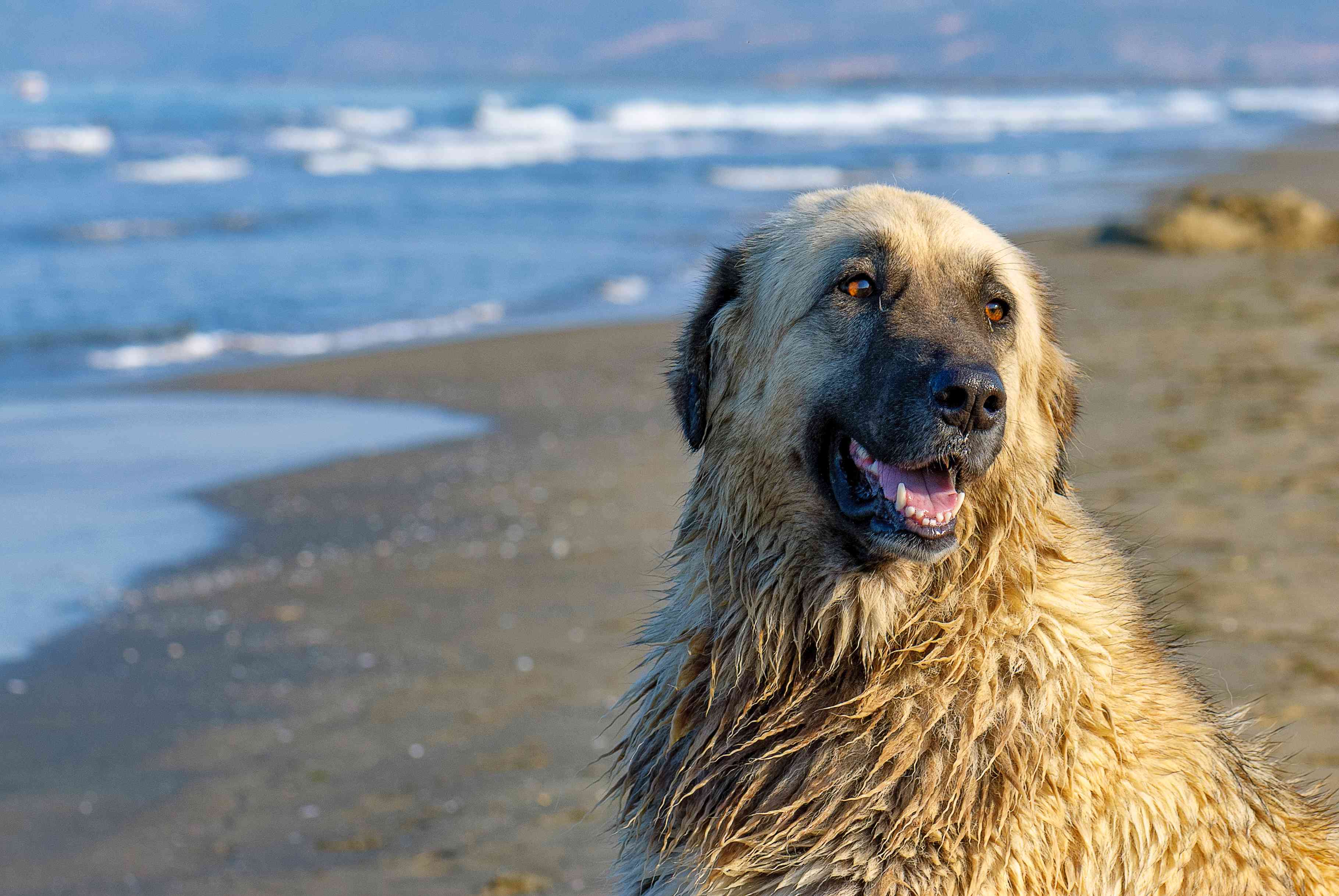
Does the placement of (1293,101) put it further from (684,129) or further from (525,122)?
(525,122)

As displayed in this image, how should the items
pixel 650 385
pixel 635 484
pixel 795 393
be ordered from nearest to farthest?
pixel 795 393, pixel 635 484, pixel 650 385

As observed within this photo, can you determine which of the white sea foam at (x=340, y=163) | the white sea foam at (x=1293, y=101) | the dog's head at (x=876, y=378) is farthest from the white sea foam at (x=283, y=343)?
the white sea foam at (x=1293, y=101)

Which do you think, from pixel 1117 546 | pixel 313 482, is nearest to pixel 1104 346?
pixel 313 482

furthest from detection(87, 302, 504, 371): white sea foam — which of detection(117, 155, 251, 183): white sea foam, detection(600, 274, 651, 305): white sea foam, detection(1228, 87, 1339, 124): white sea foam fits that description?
detection(1228, 87, 1339, 124): white sea foam

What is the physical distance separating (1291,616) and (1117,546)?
2.70 metres

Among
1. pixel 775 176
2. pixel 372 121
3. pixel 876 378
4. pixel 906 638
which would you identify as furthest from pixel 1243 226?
pixel 372 121

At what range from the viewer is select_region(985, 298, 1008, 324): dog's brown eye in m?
3.42

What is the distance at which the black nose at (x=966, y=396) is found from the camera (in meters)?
3.02

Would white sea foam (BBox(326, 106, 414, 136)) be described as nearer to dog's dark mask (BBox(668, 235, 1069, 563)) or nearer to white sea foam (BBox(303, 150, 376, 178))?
white sea foam (BBox(303, 150, 376, 178))

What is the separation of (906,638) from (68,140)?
142 ft

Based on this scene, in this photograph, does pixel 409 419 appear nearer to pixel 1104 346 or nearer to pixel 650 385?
pixel 650 385

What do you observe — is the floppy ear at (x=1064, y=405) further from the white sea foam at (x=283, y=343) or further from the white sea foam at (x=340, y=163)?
the white sea foam at (x=340, y=163)

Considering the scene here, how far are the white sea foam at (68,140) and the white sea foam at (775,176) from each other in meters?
18.2

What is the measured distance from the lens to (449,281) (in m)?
17.1
